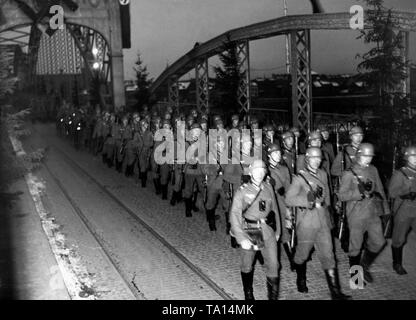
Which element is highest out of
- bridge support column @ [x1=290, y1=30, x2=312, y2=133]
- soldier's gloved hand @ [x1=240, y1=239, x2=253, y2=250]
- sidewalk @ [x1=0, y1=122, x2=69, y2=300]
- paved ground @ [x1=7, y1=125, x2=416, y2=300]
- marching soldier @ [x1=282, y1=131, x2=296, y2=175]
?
bridge support column @ [x1=290, y1=30, x2=312, y2=133]

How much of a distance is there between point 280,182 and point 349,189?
1.49 m

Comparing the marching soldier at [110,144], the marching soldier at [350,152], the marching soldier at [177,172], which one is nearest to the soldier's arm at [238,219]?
the marching soldier at [350,152]

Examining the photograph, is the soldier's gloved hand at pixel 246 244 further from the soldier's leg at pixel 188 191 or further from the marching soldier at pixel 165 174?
the marching soldier at pixel 165 174

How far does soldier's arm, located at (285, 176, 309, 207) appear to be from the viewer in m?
6.75

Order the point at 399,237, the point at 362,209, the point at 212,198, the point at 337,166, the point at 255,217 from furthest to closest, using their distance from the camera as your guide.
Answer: the point at 212,198 < the point at 337,166 < the point at 399,237 < the point at 362,209 < the point at 255,217

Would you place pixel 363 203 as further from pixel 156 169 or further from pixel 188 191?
pixel 156 169

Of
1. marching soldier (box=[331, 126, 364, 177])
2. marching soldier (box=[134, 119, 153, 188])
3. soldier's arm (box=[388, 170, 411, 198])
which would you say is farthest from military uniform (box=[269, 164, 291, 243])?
marching soldier (box=[134, 119, 153, 188])

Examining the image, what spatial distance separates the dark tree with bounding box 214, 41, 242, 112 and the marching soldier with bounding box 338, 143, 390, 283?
41.7 ft

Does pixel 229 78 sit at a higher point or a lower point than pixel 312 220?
higher

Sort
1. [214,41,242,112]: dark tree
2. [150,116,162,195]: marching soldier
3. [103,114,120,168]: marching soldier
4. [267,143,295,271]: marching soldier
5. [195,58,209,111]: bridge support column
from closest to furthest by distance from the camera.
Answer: [267,143,295,271]: marching soldier
[150,116,162,195]: marching soldier
[103,114,120,168]: marching soldier
[214,41,242,112]: dark tree
[195,58,209,111]: bridge support column

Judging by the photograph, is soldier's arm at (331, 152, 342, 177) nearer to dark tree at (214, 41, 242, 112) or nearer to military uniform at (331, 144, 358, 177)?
military uniform at (331, 144, 358, 177)

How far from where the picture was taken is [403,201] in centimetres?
737

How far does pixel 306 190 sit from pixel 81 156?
701 inches

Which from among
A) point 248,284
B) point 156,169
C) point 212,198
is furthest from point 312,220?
point 156,169
